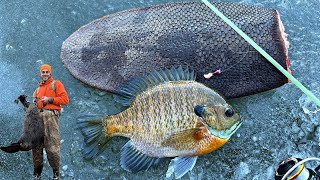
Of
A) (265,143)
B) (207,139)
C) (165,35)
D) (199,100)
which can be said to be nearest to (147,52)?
(165,35)

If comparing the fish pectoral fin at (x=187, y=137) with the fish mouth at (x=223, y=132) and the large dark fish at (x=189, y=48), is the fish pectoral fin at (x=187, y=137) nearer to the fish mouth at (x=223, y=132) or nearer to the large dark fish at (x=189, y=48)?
the fish mouth at (x=223, y=132)

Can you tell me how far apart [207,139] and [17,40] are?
2057mm

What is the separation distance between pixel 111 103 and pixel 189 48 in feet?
2.82

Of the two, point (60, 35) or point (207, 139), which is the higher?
point (60, 35)

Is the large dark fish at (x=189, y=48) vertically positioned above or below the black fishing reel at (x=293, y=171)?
above

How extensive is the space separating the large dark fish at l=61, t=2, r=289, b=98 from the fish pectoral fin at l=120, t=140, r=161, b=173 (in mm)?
579

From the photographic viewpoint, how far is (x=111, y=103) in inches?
189

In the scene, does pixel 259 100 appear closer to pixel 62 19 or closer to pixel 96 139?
pixel 96 139

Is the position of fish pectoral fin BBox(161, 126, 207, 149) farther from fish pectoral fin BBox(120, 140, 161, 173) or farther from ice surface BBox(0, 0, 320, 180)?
ice surface BBox(0, 0, 320, 180)

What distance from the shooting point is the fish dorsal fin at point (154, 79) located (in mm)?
4484

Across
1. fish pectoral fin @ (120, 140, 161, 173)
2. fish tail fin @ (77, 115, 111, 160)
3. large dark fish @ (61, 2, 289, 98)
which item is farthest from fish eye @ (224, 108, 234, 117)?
fish tail fin @ (77, 115, 111, 160)

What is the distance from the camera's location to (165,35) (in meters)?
4.59

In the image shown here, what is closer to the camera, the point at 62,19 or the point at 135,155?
the point at 135,155

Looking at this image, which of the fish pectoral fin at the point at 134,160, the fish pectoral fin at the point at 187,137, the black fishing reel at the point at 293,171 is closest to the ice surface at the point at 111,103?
the fish pectoral fin at the point at 134,160
